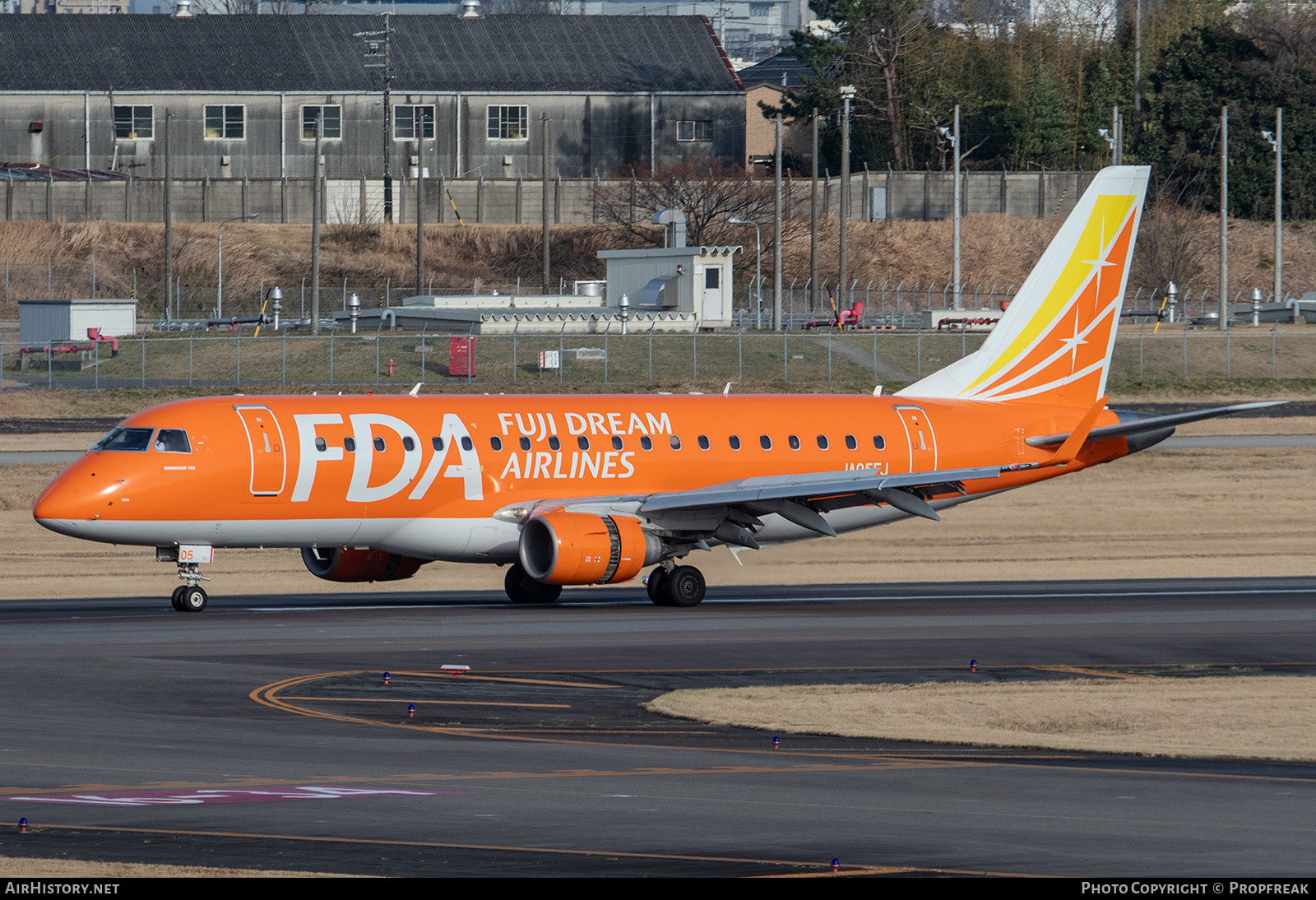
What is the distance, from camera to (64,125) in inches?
4862

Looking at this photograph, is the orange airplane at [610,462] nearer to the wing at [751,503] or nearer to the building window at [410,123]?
the wing at [751,503]

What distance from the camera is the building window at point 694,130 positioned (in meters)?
129

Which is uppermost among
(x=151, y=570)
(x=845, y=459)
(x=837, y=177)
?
(x=837, y=177)

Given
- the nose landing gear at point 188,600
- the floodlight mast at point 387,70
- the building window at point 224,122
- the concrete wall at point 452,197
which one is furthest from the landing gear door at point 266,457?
the building window at point 224,122

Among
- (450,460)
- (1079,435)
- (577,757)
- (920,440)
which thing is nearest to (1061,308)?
(1079,435)

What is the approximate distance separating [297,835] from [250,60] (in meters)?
118

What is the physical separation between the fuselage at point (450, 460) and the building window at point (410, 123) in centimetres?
9088

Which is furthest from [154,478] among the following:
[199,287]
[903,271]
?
[903,271]

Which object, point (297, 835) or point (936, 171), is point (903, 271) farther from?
point (297, 835)

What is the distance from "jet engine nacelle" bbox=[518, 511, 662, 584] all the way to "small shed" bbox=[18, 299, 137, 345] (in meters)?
60.9

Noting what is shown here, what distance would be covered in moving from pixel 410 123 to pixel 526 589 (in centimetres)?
9495

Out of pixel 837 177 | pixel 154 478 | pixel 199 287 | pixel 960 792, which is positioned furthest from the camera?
pixel 837 177

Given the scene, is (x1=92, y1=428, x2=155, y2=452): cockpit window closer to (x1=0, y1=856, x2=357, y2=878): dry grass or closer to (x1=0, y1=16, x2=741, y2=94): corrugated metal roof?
(x1=0, y1=856, x2=357, y2=878): dry grass

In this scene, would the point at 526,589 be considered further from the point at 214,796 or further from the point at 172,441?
the point at 214,796
